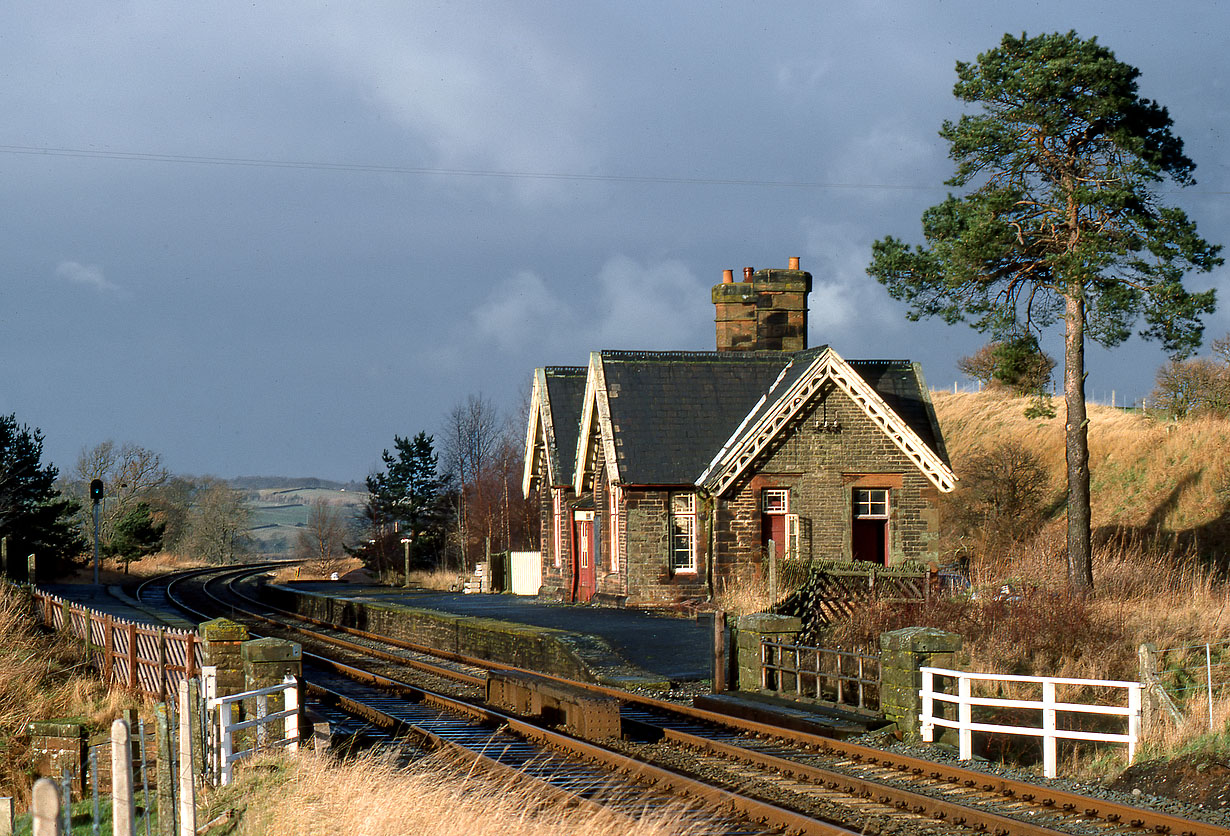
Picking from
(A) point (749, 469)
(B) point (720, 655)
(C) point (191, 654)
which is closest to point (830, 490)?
(A) point (749, 469)

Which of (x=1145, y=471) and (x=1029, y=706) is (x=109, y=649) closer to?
(x=1029, y=706)

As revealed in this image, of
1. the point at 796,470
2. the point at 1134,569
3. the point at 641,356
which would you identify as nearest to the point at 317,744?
the point at 1134,569

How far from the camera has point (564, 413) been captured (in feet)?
123

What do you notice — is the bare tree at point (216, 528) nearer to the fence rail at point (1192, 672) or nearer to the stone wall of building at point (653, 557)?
the stone wall of building at point (653, 557)

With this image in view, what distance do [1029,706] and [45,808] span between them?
951 cm

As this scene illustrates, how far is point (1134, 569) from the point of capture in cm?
2508

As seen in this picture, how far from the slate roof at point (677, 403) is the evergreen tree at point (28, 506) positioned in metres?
23.6

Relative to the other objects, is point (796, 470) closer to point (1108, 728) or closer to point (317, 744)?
point (1108, 728)

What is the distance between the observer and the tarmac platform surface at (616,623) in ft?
68.5

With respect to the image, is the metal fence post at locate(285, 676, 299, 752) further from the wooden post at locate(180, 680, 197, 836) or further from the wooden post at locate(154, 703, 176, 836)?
the wooden post at locate(180, 680, 197, 836)

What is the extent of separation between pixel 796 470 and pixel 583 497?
6809 mm

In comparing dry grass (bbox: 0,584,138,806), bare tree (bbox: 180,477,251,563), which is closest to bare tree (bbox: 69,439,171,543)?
bare tree (bbox: 180,477,251,563)

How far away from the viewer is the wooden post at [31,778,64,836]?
478cm

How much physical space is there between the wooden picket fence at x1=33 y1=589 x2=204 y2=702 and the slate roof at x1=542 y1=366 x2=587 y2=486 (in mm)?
15919
